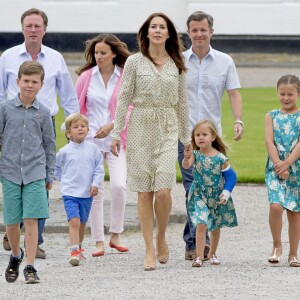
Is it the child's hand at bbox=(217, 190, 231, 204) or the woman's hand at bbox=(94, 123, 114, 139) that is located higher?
the woman's hand at bbox=(94, 123, 114, 139)

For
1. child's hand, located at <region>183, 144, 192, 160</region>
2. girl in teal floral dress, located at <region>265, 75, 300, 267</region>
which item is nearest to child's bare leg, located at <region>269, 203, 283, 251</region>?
girl in teal floral dress, located at <region>265, 75, 300, 267</region>

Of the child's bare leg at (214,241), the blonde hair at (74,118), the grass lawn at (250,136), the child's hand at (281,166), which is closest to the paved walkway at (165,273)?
the child's bare leg at (214,241)

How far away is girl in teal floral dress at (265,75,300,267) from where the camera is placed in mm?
9594

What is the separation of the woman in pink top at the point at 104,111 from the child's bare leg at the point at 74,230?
37 cm

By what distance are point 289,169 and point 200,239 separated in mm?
798

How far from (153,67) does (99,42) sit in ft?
4.86

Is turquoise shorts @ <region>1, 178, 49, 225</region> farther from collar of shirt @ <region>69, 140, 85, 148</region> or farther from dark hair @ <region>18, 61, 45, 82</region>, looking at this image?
collar of shirt @ <region>69, 140, 85, 148</region>

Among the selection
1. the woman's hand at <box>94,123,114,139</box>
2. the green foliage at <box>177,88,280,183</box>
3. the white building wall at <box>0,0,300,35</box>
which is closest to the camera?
the woman's hand at <box>94,123,114,139</box>

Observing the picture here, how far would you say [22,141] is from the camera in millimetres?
8891

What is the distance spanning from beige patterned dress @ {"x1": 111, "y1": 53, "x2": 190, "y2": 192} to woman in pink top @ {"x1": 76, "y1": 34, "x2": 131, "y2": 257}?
1.04 meters

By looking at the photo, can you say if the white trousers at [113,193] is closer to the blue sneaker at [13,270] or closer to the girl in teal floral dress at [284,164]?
the girl in teal floral dress at [284,164]

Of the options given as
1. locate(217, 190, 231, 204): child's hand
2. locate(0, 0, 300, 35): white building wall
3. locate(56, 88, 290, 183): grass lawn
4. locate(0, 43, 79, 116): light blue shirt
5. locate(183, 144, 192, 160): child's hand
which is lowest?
locate(56, 88, 290, 183): grass lawn

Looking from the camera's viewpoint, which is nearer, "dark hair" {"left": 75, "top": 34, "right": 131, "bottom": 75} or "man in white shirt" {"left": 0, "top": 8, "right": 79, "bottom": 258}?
"man in white shirt" {"left": 0, "top": 8, "right": 79, "bottom": 258}

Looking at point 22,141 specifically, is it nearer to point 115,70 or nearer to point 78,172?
point 78,172
